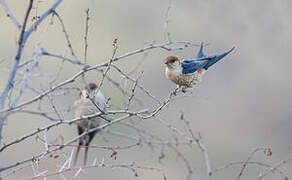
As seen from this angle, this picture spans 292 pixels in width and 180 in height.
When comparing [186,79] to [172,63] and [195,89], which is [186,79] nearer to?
[172,63]

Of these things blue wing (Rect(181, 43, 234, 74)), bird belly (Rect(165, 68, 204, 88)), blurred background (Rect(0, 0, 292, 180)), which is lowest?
bird belly (Rect(165, 68, 204, 88))

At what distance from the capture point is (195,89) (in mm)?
8094

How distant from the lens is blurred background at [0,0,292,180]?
25.6 feet

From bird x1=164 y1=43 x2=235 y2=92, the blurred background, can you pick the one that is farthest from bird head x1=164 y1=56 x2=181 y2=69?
the blurred background

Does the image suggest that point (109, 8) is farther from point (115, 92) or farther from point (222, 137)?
point (222, 137)

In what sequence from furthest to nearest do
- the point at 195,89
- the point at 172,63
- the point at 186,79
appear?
the point at 195,89 → the point at 172,63 → the point at 186,79

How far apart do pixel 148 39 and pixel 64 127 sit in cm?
187

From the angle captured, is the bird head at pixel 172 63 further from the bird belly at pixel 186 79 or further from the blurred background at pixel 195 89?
the blurred background at pixel 195 89

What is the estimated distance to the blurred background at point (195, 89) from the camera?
780cm

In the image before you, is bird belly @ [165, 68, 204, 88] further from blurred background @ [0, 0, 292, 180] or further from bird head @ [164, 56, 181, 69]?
blurred background @ [0, 0, 292, 180]

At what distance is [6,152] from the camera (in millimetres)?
7863

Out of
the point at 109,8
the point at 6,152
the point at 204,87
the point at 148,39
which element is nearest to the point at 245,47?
the point at 204,87

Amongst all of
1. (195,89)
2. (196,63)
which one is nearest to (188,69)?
(196,63)

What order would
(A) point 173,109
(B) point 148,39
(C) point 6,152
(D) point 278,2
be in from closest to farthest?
1. (D) point 278,2
2. (C) point 6,152
3. (A) point 173,109
4. (B) point 148,39
